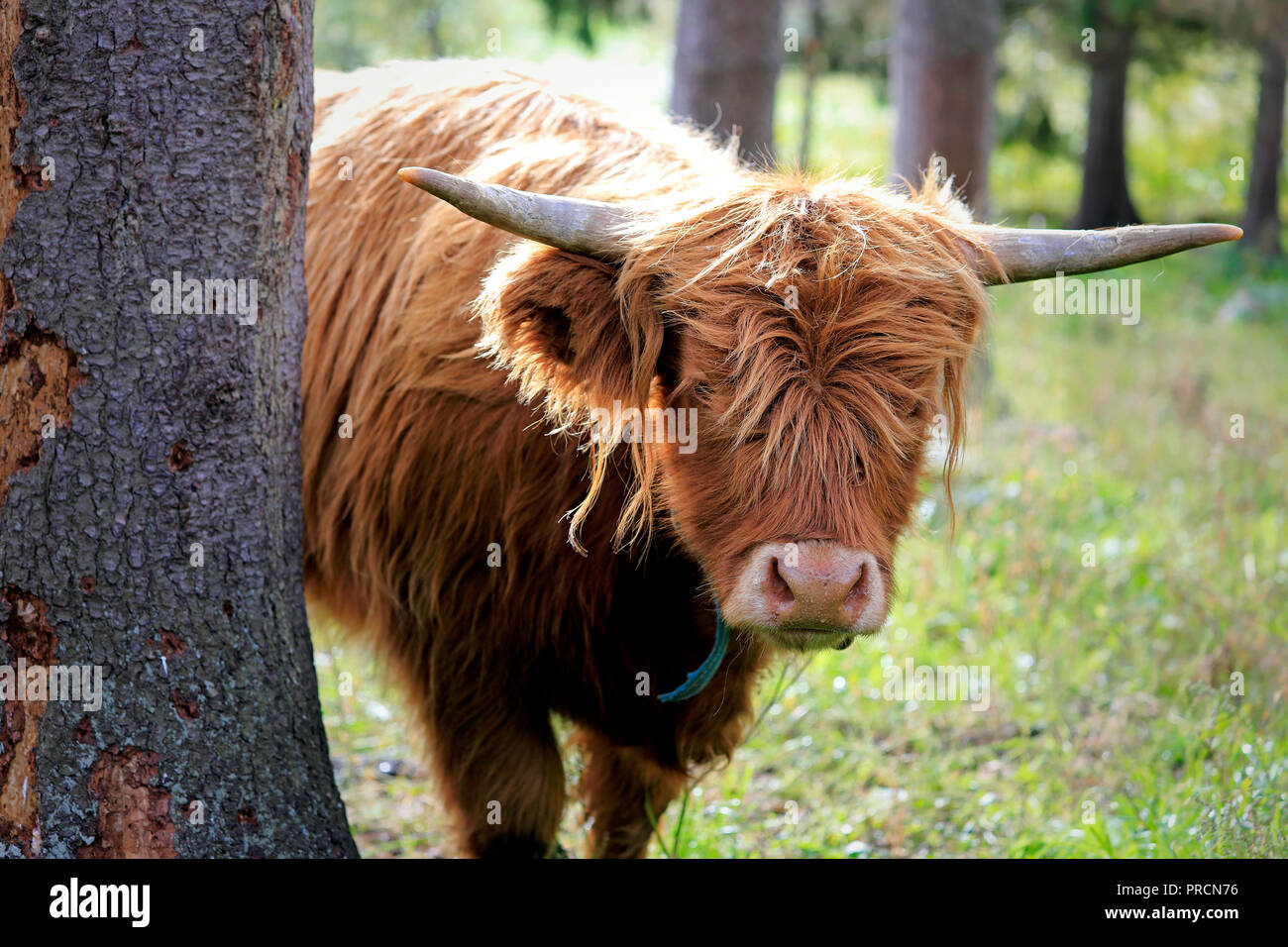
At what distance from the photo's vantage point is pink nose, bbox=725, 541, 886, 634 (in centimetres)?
225

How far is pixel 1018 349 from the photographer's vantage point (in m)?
11.1

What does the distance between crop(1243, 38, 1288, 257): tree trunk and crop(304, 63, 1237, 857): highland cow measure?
15.3 meters

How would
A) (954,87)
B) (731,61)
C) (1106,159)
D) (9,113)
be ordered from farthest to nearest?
(1106,159) < (954,87) < (731,61) < (9,113)

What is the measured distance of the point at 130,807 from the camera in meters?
2.45

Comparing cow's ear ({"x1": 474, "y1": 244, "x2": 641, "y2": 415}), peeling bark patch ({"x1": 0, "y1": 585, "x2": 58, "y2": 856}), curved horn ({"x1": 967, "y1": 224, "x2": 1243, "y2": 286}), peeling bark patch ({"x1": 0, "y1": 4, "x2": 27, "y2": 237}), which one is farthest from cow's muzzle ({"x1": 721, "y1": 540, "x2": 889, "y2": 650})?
peeling bark patch ({"x1": 0, "y1": 4, "x2": 27, "y2": 237})

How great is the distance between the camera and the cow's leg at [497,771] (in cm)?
323

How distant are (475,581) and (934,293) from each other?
1.32 metres

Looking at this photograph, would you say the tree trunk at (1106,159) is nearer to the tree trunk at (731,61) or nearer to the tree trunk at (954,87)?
the tree trunk at (954,87)

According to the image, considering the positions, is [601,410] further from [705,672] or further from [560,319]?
[705,672]

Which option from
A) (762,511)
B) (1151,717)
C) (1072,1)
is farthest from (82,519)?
(1072,1)

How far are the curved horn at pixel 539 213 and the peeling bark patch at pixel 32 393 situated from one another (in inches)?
31.4

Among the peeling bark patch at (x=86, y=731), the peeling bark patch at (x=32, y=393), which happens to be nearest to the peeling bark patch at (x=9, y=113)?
the peeling bark patch at (x=32, y=393)

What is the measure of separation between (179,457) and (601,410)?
896 millimetres

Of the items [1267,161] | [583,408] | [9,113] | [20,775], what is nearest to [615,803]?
[583,408]
